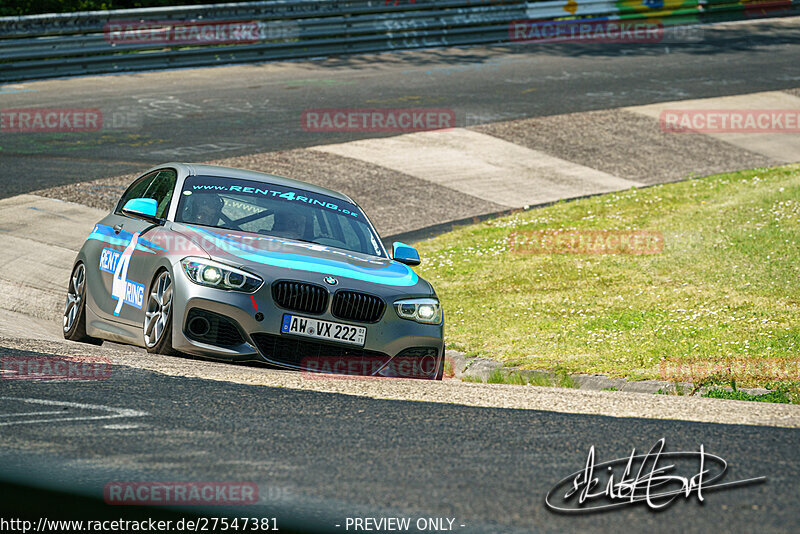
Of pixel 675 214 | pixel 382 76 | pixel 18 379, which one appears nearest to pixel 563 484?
pixel 18 379

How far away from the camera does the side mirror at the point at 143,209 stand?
7.67 m

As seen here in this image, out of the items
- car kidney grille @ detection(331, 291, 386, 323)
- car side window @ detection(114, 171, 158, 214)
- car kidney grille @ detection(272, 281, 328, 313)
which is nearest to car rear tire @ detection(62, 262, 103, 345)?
car side window @ detection(114, 171, 158, 214)

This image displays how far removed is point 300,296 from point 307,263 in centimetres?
36

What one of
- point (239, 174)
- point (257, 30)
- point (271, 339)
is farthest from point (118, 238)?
point (257, 30)

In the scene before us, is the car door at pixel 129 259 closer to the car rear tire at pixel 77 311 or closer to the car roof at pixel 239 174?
the car roof at pixel 239 174

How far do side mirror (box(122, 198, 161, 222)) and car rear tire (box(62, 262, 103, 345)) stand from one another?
0.99 metres

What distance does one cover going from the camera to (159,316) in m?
7.08

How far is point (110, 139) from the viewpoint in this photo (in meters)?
16.6

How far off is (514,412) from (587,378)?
2622 mm

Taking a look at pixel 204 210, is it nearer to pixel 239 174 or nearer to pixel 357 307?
pixel 239 174

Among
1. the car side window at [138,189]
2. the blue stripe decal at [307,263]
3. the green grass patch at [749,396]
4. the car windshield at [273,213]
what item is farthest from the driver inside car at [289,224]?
the green grass patch at [749,396]

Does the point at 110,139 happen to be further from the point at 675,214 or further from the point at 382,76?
the point at 675,214

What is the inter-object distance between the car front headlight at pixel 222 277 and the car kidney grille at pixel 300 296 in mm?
147

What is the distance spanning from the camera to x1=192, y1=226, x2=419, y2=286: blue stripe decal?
7027 millimetres
